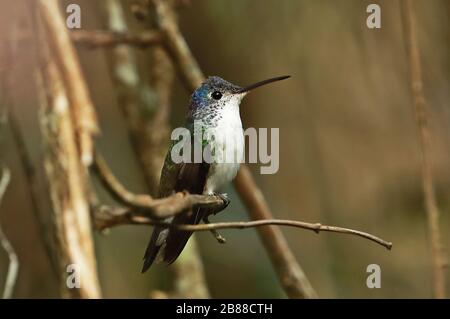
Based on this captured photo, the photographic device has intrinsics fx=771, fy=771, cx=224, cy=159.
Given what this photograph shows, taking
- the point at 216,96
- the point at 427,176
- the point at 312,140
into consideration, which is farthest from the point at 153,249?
the point at 312,140

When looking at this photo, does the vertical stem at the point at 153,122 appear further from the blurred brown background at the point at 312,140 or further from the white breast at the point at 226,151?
the white breast at the point at 226,151

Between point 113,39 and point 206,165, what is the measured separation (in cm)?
131

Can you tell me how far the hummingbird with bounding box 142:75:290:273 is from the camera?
2.55m

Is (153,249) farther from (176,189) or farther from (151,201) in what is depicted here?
(151,201)

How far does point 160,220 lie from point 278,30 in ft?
9.61

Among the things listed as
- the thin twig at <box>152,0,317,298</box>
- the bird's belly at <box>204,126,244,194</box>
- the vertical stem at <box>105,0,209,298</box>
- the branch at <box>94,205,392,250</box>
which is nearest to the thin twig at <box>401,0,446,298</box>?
the thin twig at <box>152,0,317,298</box>

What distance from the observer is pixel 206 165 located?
2.77 metres

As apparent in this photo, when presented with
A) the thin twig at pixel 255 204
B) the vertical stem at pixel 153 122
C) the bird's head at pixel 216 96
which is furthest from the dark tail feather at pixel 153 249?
the vertical stem at pixel 153 122

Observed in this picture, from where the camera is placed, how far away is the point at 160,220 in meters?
1.92

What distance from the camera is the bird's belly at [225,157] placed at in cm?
269

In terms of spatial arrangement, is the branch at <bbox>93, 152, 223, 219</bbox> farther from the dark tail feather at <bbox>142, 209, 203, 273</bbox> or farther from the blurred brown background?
the blurred brown background

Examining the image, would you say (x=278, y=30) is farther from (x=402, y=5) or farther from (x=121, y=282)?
(x=121, y=282)

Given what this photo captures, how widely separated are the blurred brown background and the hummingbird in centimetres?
94
